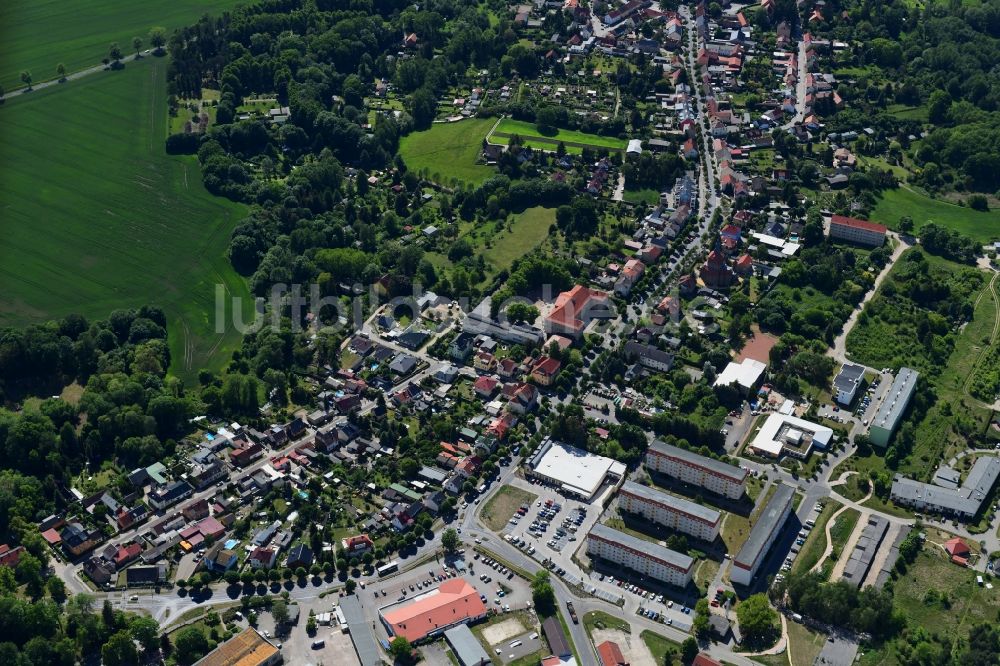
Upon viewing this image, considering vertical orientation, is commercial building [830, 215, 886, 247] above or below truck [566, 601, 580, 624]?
above

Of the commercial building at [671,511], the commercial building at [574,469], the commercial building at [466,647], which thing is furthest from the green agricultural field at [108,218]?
the commercial building at [671,511]

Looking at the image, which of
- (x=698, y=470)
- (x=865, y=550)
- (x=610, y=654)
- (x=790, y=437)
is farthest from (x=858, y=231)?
(x=610, y=654)

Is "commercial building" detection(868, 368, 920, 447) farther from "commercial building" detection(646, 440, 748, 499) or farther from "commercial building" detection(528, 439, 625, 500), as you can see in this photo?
"commercial building" detection(528, 439, 625, 500)

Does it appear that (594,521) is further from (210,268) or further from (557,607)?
(210,268)

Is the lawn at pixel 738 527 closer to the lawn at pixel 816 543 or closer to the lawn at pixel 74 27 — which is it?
the lawn at pixel 816 543

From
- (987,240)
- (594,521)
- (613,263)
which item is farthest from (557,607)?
(987,240)

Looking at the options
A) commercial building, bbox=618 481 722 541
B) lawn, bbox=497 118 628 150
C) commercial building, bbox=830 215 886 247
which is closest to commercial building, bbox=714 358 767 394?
commercial building, bbox=618 481 722 541

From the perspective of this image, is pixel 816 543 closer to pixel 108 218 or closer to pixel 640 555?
pixel 640 555
